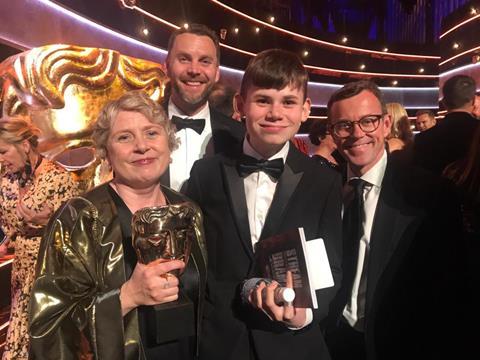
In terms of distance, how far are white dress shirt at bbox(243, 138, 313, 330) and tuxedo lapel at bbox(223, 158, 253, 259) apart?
0.14 ft

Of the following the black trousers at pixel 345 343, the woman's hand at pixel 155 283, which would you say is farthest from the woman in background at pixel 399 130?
the woman's hand at pixel 155 283

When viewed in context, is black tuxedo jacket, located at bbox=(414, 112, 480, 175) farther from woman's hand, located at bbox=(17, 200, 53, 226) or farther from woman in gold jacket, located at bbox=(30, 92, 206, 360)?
woman's hand, located at bbox=(17, 200, 53, 226)

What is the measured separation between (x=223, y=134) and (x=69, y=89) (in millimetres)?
1130

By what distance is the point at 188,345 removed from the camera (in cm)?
155

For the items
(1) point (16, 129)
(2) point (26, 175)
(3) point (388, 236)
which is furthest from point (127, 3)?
(3) point (388, 236)

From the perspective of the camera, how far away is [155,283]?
1.27m

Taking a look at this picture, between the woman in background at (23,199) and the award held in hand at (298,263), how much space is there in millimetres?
1728

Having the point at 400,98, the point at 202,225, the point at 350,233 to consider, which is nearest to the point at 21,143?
the point at 202,225

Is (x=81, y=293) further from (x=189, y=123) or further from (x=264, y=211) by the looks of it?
(x=189, y=123)

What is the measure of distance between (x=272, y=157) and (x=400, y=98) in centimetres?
1109

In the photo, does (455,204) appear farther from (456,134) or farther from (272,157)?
(456,134)

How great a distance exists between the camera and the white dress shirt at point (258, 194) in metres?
1.62

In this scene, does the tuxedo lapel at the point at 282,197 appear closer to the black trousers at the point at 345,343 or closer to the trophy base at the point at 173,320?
the trophy base at the point at 173,320

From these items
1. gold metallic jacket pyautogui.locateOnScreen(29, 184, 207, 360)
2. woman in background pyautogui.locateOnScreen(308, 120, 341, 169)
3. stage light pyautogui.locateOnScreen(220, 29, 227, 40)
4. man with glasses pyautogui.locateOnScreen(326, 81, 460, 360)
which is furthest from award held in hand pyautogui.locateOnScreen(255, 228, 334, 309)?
stage light pyautogui.locateOnScreen(220, 29, 227, 40)
